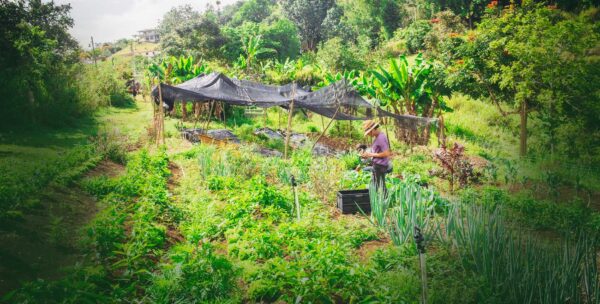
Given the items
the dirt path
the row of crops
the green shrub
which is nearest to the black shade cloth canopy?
the row of crops

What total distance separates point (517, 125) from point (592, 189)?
8464mm

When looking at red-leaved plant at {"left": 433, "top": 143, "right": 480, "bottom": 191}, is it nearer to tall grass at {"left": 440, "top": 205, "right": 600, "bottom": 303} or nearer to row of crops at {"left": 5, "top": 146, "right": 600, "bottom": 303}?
row of crops at {"left": 5, "top": 146, "right": 600, "bottom": 303}

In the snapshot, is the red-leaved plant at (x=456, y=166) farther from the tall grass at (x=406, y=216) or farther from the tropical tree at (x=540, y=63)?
the tall grass at (x=406, y=216)

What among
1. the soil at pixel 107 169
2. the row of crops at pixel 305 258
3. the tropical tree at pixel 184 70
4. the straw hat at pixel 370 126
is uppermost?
the tropical tree at pixel 184 70

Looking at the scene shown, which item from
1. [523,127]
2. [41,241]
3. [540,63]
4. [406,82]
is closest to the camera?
[41,241]

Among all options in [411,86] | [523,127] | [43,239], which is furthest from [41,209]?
[523,127]

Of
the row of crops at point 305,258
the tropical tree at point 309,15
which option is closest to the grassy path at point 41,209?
the row of crops at point 305,258

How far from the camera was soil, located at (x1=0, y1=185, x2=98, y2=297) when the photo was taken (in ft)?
12.0

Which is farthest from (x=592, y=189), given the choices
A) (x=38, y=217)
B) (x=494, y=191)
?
(x=38, y=217)

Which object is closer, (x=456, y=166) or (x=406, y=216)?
(x=406, y=216)

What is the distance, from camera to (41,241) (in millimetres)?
4355

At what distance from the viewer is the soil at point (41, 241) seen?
3.65 meters

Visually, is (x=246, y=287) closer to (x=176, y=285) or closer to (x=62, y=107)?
(x=176, y=285)

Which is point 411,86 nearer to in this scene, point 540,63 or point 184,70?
point 540,63
